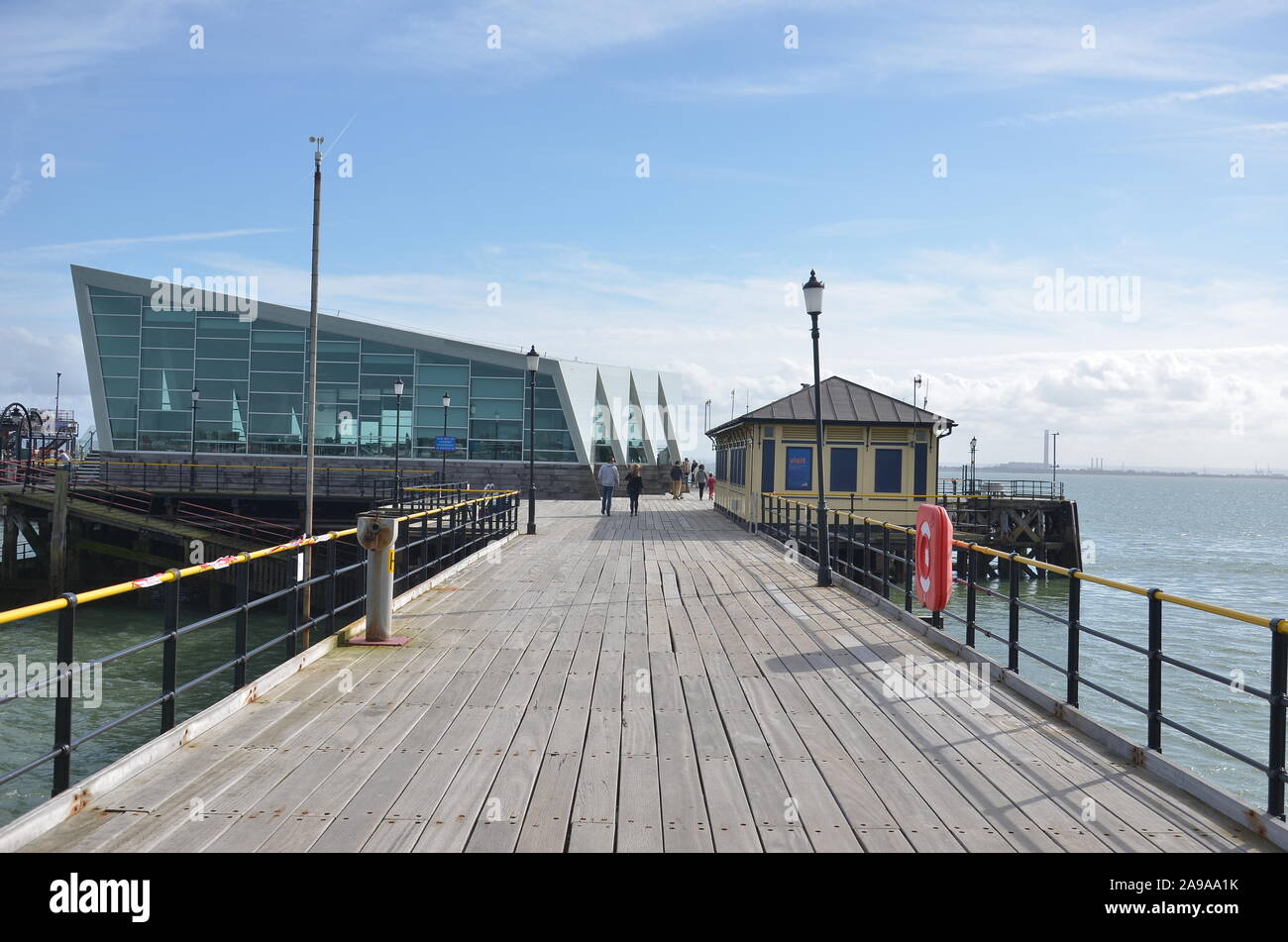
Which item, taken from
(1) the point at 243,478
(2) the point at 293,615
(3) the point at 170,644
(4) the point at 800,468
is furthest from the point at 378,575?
(1) the point at 243,478

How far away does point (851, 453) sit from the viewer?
24.4 metres

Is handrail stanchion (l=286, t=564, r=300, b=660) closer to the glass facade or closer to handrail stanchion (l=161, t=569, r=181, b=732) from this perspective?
handrail stanchion (l=161, t=569, r=181, b=732)

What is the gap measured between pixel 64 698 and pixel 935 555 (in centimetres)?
700

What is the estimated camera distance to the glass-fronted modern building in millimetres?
43594

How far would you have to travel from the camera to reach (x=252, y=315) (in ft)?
143

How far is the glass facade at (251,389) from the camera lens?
43.6 m

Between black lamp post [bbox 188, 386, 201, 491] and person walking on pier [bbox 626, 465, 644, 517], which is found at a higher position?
black lamp post [bbox 188, 386, 201, 491]

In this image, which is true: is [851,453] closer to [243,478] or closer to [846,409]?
[846,409]

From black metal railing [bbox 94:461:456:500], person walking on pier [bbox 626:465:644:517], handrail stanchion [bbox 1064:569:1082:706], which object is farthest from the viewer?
black metal railing [bbox 94:461:456:500]

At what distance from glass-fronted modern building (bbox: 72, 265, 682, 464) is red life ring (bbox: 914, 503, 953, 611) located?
35.7m

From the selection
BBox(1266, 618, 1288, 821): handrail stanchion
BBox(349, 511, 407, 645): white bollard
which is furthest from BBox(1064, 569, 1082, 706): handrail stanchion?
BBox(349, 511, 407, 645): white bollard
